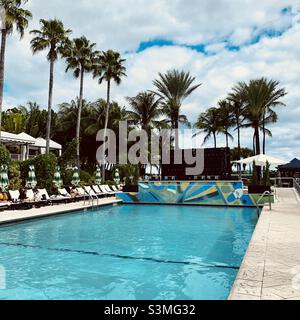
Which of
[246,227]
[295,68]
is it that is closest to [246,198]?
[246,227]

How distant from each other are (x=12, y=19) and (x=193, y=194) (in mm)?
15214

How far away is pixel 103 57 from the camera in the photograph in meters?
30.7

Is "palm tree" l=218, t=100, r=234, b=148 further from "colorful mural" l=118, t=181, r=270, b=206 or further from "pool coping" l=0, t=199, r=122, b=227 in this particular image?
"pool coping" l=0, t=199, r=122, b=227

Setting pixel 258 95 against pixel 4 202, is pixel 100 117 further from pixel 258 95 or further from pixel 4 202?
pixel 4 202

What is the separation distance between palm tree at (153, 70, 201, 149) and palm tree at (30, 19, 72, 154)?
892 cm

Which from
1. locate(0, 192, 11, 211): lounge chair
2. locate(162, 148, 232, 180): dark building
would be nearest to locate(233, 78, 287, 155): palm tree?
locate(162, 148, 232, 180): dark building

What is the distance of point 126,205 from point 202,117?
2583 cm

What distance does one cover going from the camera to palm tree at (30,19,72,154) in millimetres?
23547

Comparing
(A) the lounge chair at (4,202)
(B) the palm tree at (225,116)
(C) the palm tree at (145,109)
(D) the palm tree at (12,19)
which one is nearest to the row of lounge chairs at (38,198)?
(A) the lounge chair at (4,202)

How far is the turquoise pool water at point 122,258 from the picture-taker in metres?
5.45

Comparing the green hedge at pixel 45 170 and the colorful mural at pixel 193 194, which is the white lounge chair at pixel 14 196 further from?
the colorful mural at pixel 193 194

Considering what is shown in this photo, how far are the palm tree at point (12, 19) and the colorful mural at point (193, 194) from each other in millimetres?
10440

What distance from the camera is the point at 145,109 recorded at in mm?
34875
